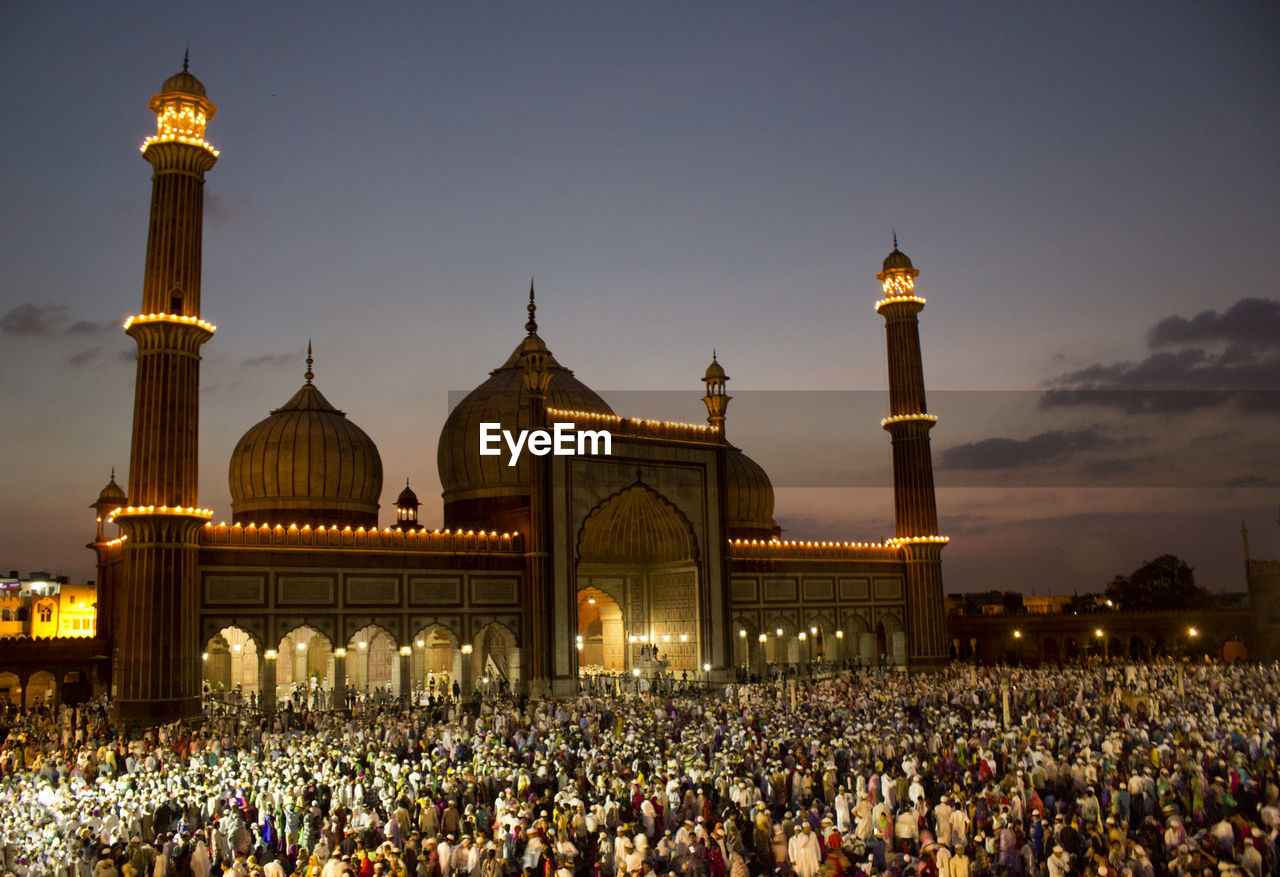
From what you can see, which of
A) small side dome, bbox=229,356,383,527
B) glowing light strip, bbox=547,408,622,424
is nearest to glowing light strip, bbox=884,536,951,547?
glowing light strip, bbox=547,408,622,424

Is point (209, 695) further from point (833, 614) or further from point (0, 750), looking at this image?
point (833, 614)

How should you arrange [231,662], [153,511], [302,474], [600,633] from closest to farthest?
1. [153,511]
2. [231,662]
3. [302,474]
4. [600,633]

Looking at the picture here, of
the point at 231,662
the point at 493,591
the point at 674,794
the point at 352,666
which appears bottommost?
the point at 674,794

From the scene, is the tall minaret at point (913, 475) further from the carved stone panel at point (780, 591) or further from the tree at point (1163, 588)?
Result: the tree at point (1163, 588)

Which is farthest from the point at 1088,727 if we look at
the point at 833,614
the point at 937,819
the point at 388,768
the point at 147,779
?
the point at 833,614

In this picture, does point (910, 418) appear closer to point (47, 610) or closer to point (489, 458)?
point (489, 458)

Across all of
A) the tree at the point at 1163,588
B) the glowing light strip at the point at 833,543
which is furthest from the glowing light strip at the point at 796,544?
the tree at the point at 1163,588

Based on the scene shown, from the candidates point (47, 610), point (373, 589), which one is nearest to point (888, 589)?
point (373, 589)
